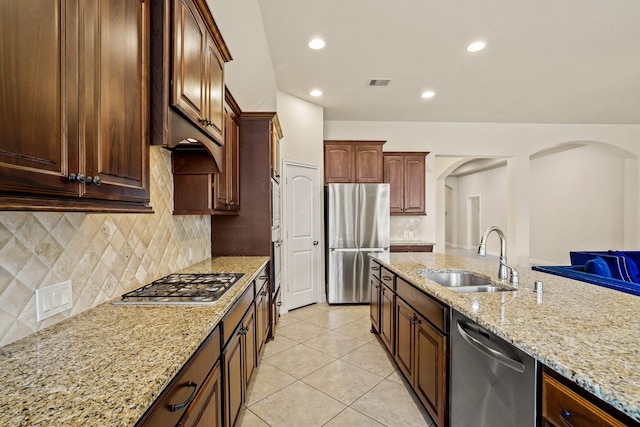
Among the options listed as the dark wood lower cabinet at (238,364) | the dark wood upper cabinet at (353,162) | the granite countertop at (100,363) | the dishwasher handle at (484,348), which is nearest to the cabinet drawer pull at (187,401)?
the granite countertop at (100,363)

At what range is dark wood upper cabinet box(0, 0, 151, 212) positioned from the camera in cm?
68

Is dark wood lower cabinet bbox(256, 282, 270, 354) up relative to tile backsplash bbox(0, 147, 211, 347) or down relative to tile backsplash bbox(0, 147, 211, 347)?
down

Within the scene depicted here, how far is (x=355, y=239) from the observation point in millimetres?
4520

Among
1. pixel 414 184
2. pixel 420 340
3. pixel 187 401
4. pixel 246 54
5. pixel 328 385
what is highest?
pixel 246 54

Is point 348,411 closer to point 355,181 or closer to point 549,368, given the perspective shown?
point 549,368

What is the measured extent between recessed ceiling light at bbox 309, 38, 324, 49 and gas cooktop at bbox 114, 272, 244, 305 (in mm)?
2399

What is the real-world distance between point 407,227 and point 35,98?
5.38m

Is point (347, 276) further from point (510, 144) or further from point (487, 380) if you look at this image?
point (510, 144)

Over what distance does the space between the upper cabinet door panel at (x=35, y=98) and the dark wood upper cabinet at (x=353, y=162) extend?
415cm

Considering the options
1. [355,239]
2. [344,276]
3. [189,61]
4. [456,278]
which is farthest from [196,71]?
[344,276]

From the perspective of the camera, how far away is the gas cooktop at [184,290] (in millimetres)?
1480

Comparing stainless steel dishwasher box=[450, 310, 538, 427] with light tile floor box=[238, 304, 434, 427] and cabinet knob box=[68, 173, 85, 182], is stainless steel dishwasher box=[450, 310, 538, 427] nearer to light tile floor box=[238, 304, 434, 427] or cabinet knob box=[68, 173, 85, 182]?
light tile floor box=[238, 304, 434, 427]

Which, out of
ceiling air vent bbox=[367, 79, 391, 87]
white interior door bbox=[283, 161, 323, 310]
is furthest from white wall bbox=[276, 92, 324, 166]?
ceiling air vent bbox=[367, 79, 391, 87]

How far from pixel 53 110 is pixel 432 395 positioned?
85.1 inches
